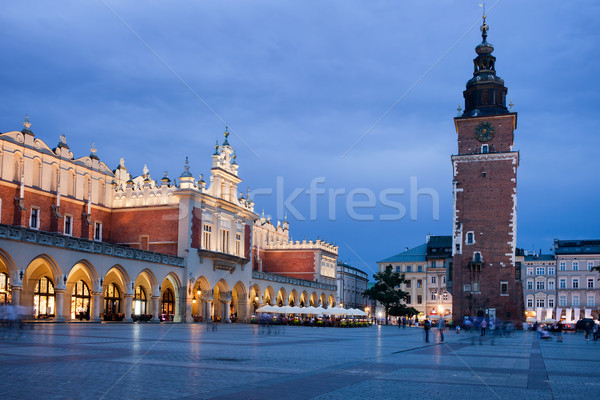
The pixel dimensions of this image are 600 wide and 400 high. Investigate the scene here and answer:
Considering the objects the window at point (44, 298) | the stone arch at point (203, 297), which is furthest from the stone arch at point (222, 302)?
the window at point (44, 298)

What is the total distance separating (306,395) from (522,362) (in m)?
11.0

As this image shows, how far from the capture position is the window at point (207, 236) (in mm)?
55562

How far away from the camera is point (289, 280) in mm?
71562

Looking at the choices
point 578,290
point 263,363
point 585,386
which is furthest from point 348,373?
point 578,290

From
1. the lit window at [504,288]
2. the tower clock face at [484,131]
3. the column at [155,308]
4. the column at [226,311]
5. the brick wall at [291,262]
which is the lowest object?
the column at [226,311]

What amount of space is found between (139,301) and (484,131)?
41.5 metres

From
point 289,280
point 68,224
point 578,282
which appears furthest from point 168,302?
point 578,282

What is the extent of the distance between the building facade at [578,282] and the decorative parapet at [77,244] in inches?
2638

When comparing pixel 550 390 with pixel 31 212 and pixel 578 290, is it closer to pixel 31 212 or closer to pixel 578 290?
pixel 31 212

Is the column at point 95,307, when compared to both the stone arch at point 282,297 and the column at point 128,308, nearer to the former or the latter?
the column at point 128,308

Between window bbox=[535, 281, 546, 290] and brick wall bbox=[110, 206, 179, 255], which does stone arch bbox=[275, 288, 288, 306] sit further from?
window bbox=[535, 281, 546, 290]

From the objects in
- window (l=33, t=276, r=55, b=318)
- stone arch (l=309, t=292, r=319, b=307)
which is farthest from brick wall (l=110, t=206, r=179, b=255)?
stone arch (l=309, t=292, r=319, b=307)

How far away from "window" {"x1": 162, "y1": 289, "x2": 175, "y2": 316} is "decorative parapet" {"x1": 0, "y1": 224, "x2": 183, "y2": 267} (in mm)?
5109

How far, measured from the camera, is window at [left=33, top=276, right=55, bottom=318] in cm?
4284
